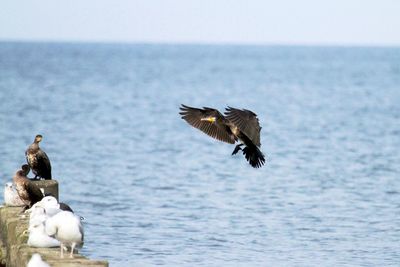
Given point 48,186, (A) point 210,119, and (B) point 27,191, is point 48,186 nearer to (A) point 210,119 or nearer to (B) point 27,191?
(B) point 27,191

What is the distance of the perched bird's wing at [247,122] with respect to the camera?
14.7 m

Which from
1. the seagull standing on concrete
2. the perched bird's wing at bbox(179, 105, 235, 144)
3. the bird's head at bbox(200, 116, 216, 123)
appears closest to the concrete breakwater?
the seagull standing on concrete

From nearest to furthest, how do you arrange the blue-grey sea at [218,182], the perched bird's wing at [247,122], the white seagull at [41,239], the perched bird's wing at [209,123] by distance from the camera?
the white seagull at [41,239]
the perched bird's wing at [247,122]
the perched bird's wing at [209,123]
the blue-grey sea at [218,182]

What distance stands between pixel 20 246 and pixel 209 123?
4.15 meters

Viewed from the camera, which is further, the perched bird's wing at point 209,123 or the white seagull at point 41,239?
the perched bird's wing at point 209,123

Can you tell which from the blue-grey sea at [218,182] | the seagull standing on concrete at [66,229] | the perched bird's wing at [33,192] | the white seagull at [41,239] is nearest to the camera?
the seagull standing on concrete at [66,229]

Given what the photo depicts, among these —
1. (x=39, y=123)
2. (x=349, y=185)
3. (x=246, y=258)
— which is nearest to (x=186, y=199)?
(x=349, y=185)

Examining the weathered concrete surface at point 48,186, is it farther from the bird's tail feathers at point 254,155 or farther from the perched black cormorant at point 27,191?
the bird's tail feathers at point 254,155

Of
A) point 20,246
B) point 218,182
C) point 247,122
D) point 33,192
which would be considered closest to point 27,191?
point 33,192

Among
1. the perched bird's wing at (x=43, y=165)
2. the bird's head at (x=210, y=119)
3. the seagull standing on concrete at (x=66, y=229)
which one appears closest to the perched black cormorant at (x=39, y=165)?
the perched bird's wing at (x=43, y=165)

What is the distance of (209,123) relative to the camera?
1553cm

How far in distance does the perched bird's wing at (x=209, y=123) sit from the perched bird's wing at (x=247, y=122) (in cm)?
18

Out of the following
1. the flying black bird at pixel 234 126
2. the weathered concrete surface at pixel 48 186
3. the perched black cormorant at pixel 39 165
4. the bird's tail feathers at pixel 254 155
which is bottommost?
the weathered concrete surface at pixel 48 186

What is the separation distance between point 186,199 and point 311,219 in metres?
3.02
